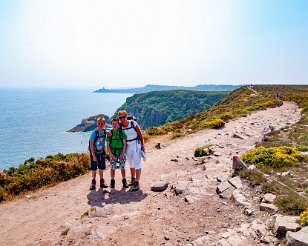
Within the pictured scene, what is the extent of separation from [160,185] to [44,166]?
728 cm

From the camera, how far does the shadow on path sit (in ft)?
29.8

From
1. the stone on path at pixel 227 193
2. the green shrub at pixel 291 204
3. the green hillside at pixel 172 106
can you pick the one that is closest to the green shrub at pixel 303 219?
the green shrub at pixel 291 204

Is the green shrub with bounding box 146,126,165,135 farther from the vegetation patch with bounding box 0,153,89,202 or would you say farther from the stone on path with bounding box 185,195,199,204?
the stone on path with bounding box 185,195,199,204

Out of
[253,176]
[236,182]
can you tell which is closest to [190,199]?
[236,182]

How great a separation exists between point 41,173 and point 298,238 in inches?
440

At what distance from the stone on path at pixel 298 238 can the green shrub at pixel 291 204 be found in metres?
1.02

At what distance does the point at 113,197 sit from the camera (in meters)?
9.44

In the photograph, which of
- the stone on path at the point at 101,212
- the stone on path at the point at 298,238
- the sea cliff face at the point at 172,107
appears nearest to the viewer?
the stone on path at the point at 298,238

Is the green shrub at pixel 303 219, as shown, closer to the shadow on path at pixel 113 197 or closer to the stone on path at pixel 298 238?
the stone on path at pixel 298 238

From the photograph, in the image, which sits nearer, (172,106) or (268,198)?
(268,198)

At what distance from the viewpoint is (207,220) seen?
278 inches

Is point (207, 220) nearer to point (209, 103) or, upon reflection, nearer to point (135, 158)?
point (135, 158)

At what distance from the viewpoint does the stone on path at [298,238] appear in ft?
Answer: 16.3

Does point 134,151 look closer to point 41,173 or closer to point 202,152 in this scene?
point 202,152
